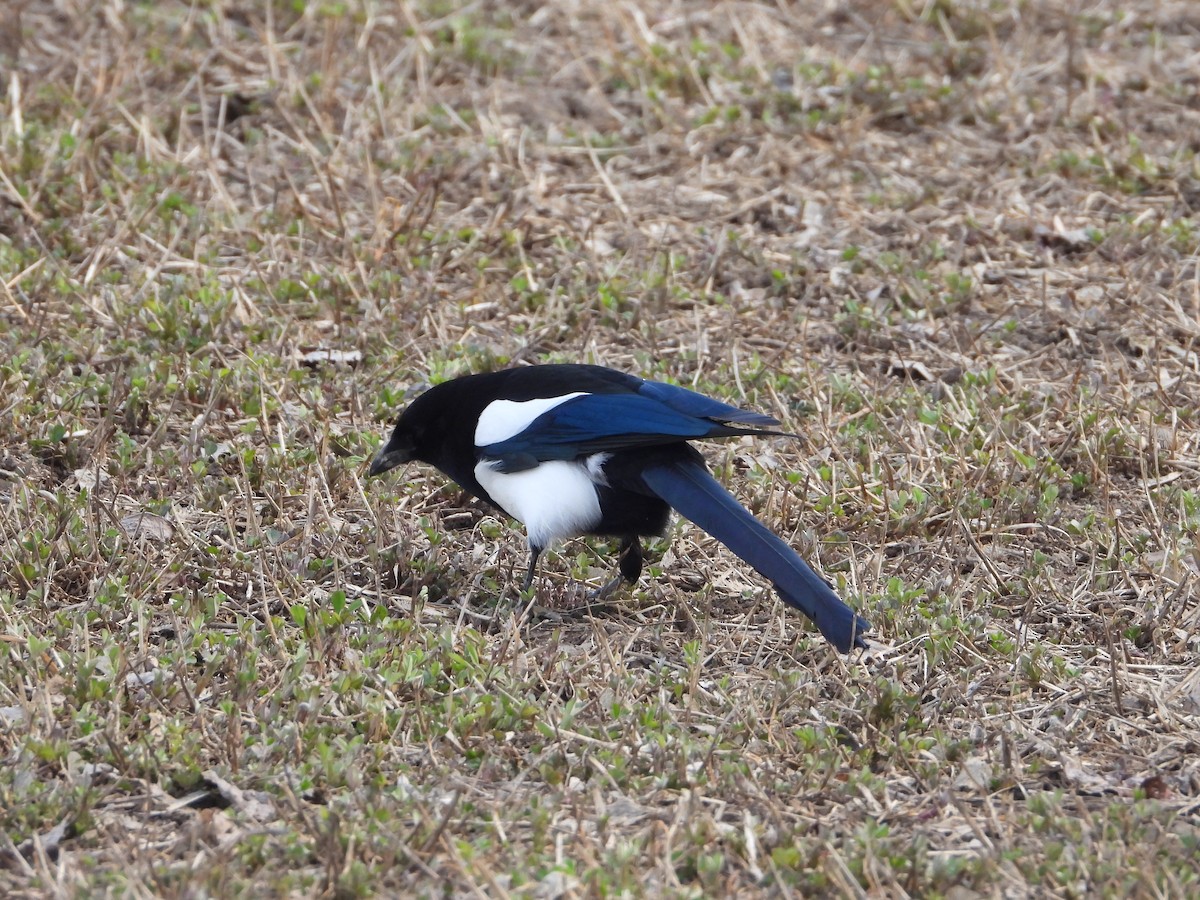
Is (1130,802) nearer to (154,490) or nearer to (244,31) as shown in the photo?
(154,490)

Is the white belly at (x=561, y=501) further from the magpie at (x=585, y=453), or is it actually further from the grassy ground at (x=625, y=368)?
the grassy ground at (x=625, y=368)

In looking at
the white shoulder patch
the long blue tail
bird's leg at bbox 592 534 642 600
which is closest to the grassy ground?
bird's leg at bbox 592 534 642 600

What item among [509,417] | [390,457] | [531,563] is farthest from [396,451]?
[531,563]

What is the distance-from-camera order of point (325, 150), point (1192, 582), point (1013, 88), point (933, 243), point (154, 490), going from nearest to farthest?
point (1192, 582) → point (154, 490) → point (933, 243) → point (325, 150) → point (1013, 88)

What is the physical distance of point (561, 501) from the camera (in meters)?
4.57

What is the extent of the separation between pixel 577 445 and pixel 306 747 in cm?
129

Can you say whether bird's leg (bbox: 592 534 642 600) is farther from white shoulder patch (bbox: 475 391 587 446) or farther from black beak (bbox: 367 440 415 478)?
black beak (bbox: 367 440 415 478)

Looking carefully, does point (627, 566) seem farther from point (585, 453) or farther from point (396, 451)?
point (396, 451)

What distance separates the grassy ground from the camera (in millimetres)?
3445

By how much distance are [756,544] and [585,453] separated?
2.15 ft

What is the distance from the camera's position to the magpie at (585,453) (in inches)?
169

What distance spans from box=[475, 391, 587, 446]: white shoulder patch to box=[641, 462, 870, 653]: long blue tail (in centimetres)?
38

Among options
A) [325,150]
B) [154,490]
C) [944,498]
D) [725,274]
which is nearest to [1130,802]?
[944,498]

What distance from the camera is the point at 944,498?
509 centimetres
